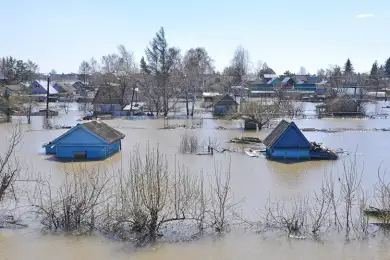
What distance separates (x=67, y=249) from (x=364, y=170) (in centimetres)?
1319

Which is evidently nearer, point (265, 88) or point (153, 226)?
point (153, 226)

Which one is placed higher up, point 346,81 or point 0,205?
point 346,81

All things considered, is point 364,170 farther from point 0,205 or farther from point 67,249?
point 0,205

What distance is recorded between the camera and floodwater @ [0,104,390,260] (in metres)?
9.43

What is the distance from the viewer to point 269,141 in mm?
21562

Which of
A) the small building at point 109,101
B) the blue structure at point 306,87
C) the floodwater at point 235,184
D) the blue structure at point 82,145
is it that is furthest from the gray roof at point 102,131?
the blue structure at point 306,87

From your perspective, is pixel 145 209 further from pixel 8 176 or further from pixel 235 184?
pixel 235 184

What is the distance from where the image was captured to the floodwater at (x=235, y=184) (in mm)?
9430

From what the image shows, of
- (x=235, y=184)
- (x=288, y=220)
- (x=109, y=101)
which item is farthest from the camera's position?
(x=109, y=101)

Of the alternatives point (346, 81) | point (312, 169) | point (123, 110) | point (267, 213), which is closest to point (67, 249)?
point (267, 213)

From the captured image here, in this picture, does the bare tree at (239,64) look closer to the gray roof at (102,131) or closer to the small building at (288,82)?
the small building at (288,82)

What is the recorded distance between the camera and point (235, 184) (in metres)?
15.2

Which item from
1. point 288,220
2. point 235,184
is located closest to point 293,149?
point 235,184

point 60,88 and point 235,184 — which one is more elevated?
point 60,88
